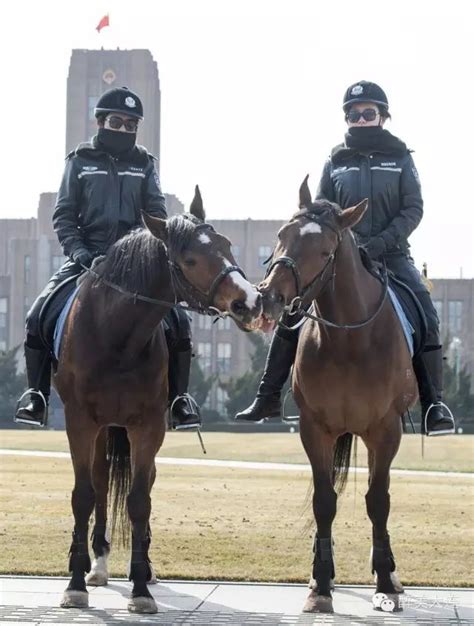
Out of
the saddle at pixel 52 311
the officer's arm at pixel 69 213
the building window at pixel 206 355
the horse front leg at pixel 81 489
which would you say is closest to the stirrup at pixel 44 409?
the saddle at pixel 52 311

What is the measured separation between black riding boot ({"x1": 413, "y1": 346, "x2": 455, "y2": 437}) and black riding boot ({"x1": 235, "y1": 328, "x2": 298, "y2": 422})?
46.2 inches

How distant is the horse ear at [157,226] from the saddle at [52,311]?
165 cm

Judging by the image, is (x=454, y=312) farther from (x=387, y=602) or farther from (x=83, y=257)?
(x=387, y=602)

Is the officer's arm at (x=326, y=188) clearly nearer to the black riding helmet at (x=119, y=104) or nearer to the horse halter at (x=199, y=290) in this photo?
the black riding helmet at (x=119, y=104)

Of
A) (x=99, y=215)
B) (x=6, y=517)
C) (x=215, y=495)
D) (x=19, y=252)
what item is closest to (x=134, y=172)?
(x=99, y=215)

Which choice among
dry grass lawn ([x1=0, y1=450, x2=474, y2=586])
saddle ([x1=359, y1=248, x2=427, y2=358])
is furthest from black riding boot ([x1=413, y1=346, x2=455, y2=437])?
dry grass lawn ([x1=0, y1=450, x2=474, y2=586])

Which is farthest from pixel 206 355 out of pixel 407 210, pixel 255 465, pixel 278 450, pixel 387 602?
pixel 387 602

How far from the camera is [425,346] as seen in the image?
37.1 feet

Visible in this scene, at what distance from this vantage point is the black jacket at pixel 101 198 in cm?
1157

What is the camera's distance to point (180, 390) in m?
11.0

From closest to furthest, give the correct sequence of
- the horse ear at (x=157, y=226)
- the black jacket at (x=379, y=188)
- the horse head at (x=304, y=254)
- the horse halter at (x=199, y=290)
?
the horse halter at (x=199, y=290) → the horse head at (x=304, y=254) → the horse ear at (x=157, y=226) → the black jacket at (x=379, y=188)

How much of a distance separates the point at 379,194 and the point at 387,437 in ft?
7.97

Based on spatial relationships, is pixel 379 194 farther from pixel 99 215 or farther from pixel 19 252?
pixel 19 252

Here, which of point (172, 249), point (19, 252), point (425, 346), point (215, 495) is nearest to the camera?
point (172, 249)
